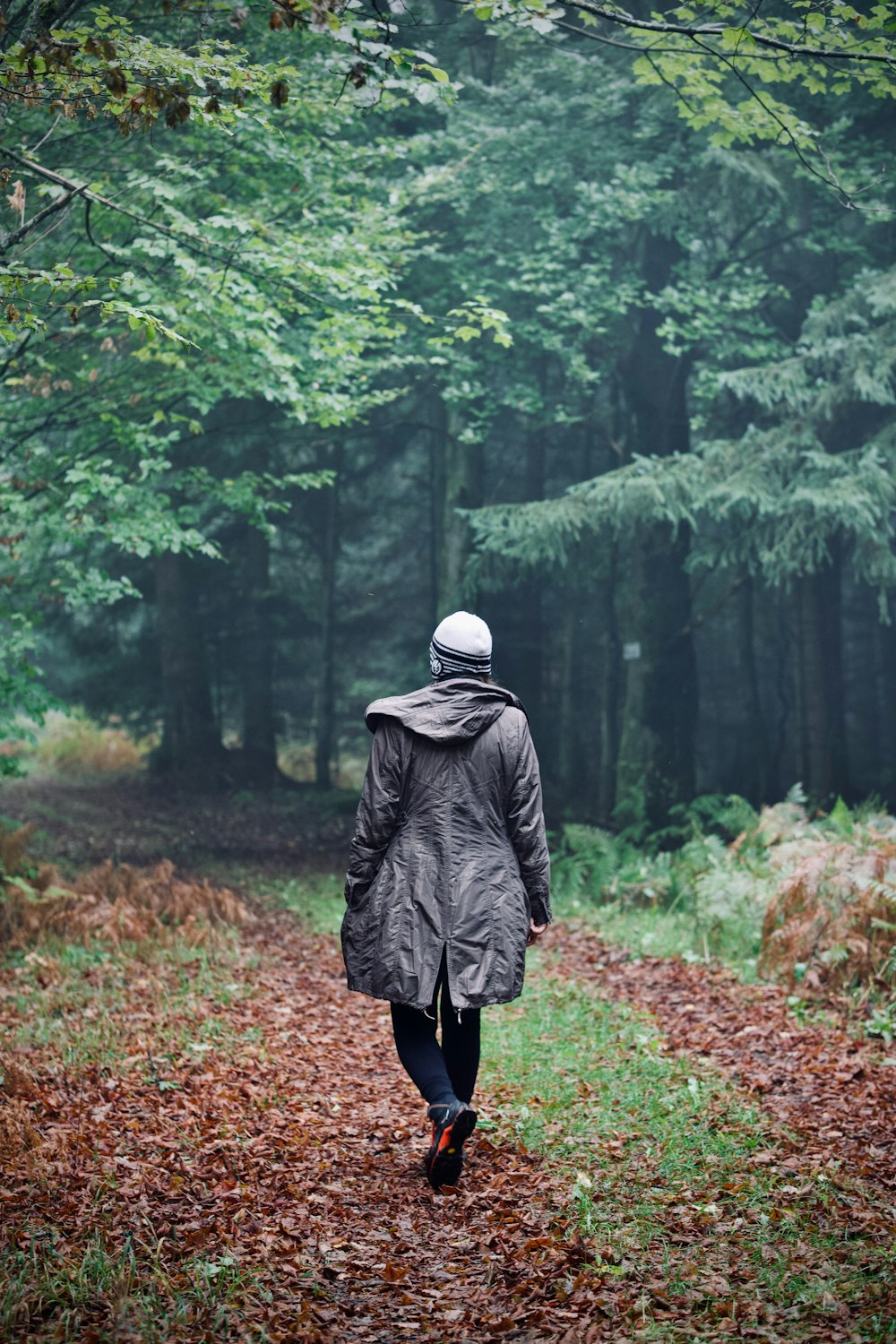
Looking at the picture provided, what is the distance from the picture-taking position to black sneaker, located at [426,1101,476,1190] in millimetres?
3992

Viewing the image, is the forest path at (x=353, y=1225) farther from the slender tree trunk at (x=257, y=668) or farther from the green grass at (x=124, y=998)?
the slender tree trunk at (x=257, y=668)

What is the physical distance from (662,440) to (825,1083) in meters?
10.3

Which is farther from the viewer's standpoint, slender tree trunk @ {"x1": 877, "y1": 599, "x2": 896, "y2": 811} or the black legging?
slender tree trunk @ {"x1": 877, "y1": 599, "x2": 896, "y2": 811}

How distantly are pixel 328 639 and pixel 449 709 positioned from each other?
15.4 m

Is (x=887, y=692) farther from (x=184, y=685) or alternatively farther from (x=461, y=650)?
(x=461, y=650)

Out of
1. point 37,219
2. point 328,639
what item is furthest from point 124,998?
point 328,639

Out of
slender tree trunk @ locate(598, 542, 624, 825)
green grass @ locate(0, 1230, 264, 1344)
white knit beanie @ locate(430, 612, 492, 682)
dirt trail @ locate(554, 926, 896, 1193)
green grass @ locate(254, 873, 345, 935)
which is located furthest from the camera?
slender tree trunk @ locate(598, 542, 624, 825)

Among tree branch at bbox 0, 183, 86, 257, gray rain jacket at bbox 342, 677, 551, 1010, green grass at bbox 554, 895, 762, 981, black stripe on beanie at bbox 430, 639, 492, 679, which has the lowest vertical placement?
green grass at bbox 554, 895, 762, 981

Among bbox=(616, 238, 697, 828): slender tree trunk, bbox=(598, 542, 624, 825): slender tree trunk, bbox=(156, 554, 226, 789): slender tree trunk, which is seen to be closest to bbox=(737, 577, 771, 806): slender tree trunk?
bbox=(598, 542, 624, 825): slender tree trunk

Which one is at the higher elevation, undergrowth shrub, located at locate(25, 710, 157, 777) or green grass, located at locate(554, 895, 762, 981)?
undergrowth shrub, located at locate(25, 710, 157, 777)

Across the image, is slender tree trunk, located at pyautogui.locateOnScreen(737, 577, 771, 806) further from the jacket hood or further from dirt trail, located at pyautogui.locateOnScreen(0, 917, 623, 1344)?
the jacket hood

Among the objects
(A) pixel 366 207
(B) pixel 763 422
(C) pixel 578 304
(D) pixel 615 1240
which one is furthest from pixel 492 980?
(B) pixel 763 422

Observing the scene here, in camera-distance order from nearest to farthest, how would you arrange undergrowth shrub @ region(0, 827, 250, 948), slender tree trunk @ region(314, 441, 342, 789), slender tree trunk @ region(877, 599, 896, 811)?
undergrowth shrub @ region(0, 827, 250, 948) < slender tree trunk @ region(877, 599, 896, 811) < slender tree trunk @ region(314, 441, 342, 789)

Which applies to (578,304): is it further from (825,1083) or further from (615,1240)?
(615,1240)
